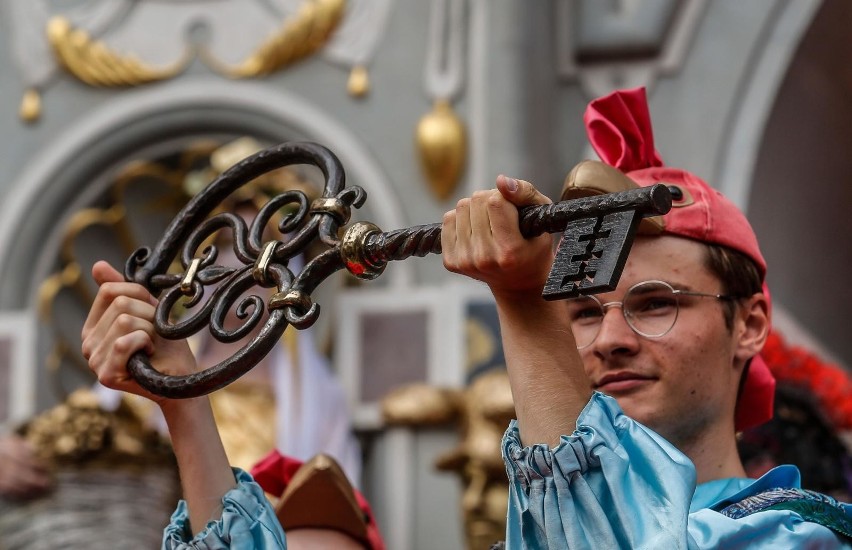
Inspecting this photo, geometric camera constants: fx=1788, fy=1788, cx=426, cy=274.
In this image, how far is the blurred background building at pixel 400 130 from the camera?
454cm

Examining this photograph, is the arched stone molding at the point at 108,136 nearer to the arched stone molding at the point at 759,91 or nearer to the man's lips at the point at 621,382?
the arched stone molding at the point at 759,91

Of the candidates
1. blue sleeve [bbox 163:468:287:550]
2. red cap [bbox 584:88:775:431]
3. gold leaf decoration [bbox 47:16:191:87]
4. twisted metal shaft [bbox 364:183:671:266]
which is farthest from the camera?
gold leaf decoration [bbox 47:16:191:87]

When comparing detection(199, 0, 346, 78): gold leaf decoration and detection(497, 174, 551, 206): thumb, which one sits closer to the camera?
detection(497, 174, 551, 206): thumb

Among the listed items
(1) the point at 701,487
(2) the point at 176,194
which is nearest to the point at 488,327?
(2) the point at 176,194

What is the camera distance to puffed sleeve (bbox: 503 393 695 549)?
1.70m

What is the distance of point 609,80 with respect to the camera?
4.78 meters

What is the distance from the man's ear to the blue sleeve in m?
0.62

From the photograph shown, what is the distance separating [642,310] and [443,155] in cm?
246

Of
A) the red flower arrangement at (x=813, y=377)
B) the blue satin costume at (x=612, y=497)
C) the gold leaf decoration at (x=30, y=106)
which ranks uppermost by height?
the gold leaf decoration at (x=30, y=106)

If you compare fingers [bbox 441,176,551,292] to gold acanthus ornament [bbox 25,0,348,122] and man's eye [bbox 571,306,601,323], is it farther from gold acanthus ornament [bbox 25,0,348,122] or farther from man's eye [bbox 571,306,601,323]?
gold acanthus ornament [bbox 25,0,348,122]

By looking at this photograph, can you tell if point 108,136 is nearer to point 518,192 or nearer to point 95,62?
point 95,62

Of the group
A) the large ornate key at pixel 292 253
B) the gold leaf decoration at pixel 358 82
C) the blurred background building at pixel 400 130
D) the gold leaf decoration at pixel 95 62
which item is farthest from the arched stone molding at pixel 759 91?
the large ornate key at pixel 292 253

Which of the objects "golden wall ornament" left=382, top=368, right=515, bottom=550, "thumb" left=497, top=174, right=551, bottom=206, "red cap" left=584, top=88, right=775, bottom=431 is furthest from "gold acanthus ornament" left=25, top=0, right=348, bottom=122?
"thumb" left=497, top=174, right=551, bottom=206

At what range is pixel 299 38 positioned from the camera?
4.84m
